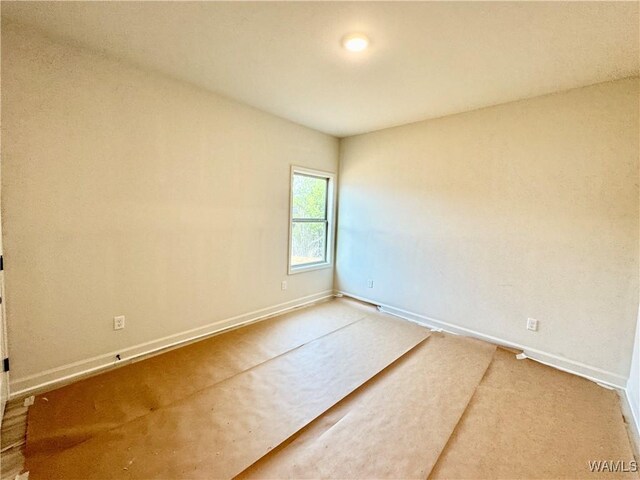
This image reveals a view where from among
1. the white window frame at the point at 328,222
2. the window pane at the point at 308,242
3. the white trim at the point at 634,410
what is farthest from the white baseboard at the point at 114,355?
the white trim at the point at 634,410

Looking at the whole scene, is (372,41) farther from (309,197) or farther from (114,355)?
(114,355)

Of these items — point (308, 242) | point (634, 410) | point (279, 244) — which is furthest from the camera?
point (308, 242)

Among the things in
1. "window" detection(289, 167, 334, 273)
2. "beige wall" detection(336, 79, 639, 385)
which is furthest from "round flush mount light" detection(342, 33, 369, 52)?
"window" detection(289, 167, 334, 273)

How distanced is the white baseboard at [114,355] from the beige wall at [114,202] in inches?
1.8

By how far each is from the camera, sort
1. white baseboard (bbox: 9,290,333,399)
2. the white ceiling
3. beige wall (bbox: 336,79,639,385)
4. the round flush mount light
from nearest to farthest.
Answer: the white ceiling < the round flush mount light < white baseboard (bbox: 9,290,333,399) < beige wall (bbox: 336,79,639,385)

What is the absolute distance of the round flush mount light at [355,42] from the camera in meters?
1.86

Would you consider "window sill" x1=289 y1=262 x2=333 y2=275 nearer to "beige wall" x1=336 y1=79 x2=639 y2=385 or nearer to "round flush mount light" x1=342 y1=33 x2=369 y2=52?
"beige wall" x1=336 y1=79 x2=639 y2=385

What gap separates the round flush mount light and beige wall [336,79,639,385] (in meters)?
1.78

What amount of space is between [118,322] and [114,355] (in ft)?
0.93

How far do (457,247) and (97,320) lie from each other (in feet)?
11.9

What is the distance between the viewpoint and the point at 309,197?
4.18 m

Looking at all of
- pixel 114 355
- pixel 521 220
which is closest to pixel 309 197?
pixel 521 220

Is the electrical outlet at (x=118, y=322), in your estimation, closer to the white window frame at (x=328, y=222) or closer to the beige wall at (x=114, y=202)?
the beige wall at (x=114, y=202)

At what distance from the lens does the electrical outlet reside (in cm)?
238
